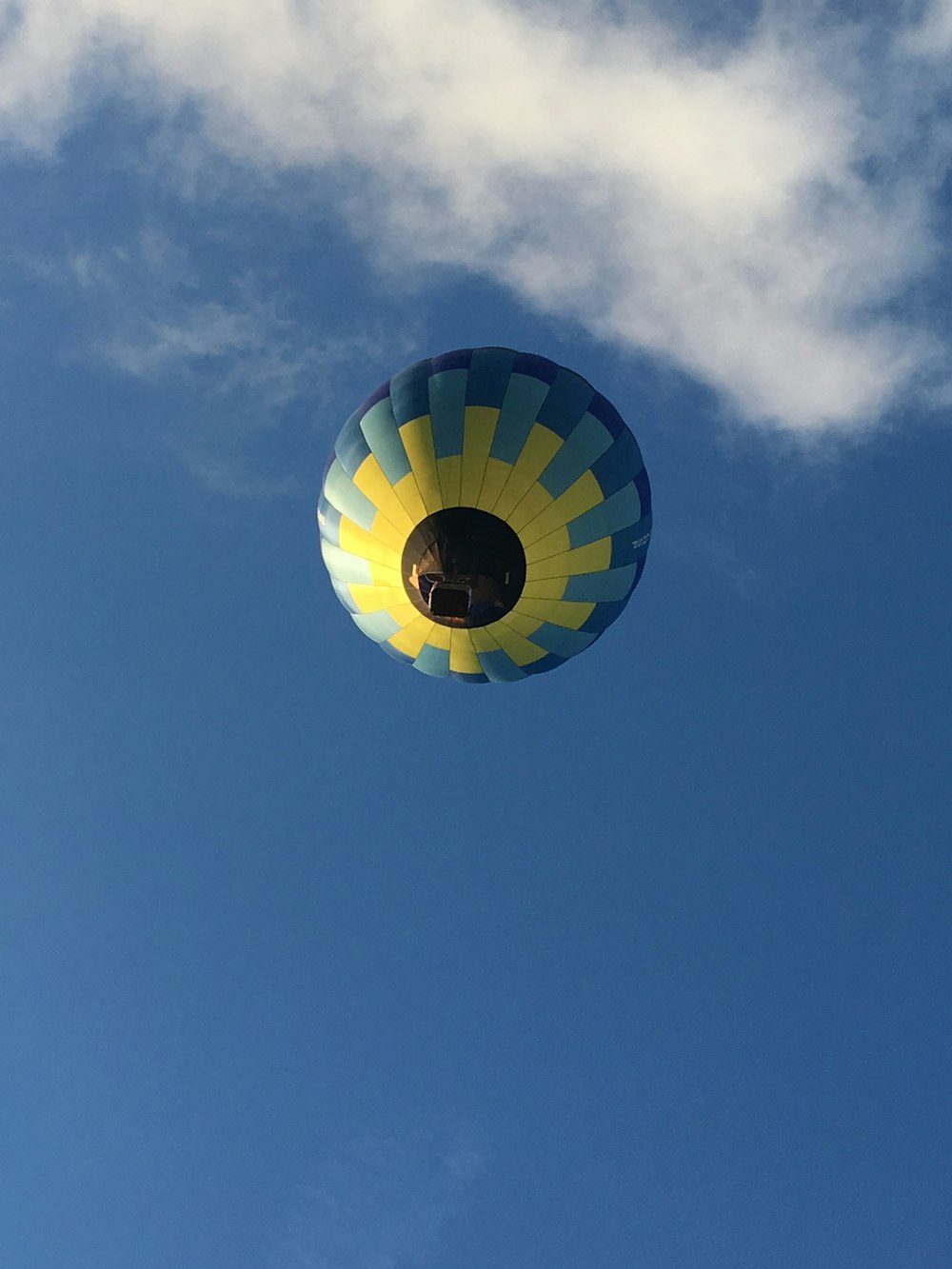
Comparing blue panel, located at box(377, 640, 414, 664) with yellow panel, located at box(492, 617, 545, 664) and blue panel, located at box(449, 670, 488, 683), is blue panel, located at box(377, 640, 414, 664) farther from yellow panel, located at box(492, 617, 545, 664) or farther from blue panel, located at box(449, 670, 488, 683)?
yellow panel, located at box(492, 617, 545, 664)

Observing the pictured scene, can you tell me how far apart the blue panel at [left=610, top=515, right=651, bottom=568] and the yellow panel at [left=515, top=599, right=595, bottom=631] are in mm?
751

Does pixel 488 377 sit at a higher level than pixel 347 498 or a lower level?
higher

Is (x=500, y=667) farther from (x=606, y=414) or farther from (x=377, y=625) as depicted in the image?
(x=606, y=414)

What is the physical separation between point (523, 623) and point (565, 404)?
9.80 ft

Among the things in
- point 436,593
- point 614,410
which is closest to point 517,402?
point 614,410

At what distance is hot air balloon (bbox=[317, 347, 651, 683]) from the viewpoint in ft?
47.3

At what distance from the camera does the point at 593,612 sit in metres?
15.5

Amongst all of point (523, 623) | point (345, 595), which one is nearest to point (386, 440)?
point (345, 595)

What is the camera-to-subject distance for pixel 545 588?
14805 mm

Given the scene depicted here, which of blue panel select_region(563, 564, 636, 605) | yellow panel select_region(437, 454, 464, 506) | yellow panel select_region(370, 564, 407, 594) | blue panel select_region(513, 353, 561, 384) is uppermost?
blue panel select_region(513, 353, 561, 384)

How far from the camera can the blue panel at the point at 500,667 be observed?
15523mm

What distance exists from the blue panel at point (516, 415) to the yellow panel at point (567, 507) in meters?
0.83

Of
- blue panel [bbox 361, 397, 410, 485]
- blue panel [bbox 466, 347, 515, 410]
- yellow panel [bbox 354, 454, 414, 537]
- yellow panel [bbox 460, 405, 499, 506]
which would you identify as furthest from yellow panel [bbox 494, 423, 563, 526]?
blue panel [bbox 361, 397, 410, 485]

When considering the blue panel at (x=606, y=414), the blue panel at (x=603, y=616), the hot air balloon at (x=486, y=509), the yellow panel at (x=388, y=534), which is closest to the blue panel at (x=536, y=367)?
the hot air balloon at (x=486, y=509)
